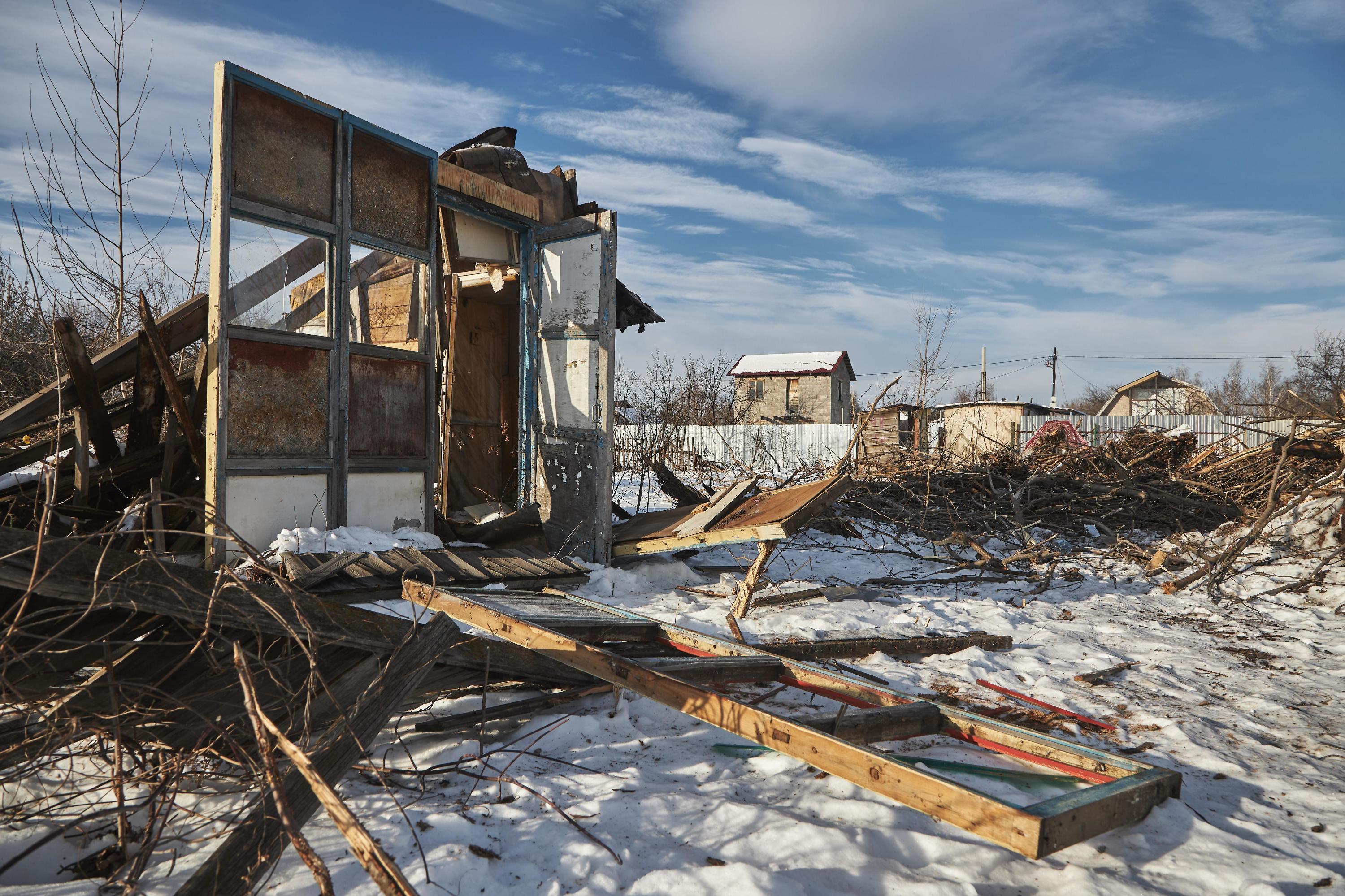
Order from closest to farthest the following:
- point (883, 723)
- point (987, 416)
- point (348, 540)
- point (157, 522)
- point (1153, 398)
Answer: point (883, 723) < point (157, 522) < point (348, 540) < point (987, 416) < point (1153, 398)

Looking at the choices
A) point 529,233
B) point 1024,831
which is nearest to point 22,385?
point 529,233

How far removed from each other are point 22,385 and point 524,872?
26.3ft

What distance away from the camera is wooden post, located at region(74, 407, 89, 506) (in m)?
5.27

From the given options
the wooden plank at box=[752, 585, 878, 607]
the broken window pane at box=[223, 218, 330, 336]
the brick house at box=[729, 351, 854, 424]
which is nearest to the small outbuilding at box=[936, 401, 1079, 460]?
the brick house at box=[729, 351, 854, 424]

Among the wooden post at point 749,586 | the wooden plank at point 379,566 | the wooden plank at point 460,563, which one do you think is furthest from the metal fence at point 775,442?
the wooden plank at point 379,566

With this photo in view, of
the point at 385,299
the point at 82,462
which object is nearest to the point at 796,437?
the point at 385,299

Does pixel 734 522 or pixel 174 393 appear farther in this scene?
pixel 734 522

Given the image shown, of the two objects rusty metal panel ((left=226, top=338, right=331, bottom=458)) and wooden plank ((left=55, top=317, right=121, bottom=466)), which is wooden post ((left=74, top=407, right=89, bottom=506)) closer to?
wooden plank ((left=55, top=317, right=121, bottom=466))

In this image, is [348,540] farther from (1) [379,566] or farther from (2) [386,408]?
(2) [386,408]

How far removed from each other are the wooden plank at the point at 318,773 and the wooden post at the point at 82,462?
4.02 metres

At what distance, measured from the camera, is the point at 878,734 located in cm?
285

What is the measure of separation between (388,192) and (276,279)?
1.24m

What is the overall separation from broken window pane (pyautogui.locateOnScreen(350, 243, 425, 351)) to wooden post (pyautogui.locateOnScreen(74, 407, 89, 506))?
6.06 feet

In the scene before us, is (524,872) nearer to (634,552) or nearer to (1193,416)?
(634,552)
